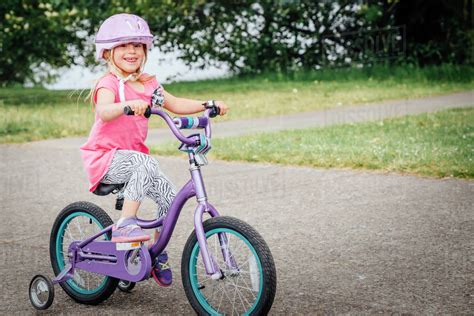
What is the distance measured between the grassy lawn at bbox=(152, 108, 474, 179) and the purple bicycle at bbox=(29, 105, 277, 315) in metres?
3.81

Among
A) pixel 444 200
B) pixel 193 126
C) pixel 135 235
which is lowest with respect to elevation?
pixel 444 200

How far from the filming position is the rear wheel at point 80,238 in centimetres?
418

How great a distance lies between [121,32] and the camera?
12.8ft

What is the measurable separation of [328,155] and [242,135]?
2098 millimetres

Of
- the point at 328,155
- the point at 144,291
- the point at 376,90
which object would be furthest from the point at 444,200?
the point at 376,90

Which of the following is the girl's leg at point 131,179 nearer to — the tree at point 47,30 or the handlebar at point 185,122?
the handlebar at point 185,122

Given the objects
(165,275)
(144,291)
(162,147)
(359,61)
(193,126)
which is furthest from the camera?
(359,61)

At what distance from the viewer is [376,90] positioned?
13977mm

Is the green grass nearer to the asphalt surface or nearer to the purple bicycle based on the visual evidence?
the asphalt surface

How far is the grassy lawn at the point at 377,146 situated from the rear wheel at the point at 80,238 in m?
3.79

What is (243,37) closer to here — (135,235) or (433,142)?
(433,142)

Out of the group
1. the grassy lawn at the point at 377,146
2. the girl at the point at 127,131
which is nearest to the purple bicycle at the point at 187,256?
the girl at the point at 127,131

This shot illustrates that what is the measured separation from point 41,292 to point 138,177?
853 mm

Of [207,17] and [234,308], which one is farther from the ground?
[207,17]
